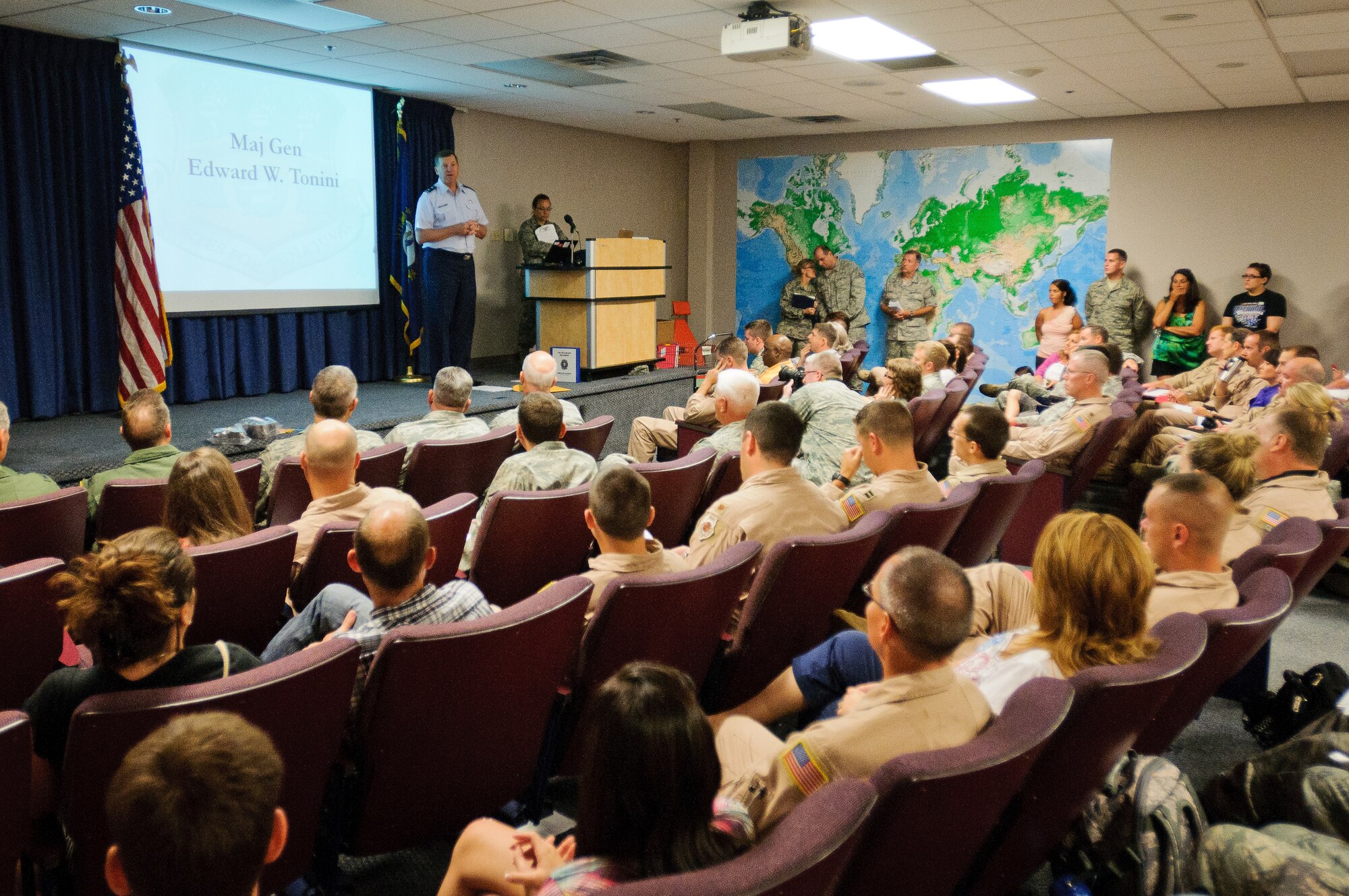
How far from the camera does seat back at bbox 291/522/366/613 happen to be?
8.86 feet

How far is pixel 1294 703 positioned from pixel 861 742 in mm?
2107

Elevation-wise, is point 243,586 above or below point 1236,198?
below

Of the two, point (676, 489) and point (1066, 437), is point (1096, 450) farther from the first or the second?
point (676, 489)

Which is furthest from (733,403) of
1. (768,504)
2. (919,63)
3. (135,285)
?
(135,285)

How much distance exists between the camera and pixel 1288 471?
11.9 ft

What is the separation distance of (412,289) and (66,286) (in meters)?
2.94

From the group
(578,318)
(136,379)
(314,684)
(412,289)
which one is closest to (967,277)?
(578,318)

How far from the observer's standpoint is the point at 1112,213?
33.3 feet

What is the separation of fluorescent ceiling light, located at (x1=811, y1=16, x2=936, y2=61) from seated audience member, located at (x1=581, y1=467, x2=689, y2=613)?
176 inches

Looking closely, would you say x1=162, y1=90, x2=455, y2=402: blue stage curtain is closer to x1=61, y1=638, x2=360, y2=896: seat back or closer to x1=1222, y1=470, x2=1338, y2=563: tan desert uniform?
x1=61, y1=638, x2=360, y2=896: seat back

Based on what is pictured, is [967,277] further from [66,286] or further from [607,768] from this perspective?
[607,768]

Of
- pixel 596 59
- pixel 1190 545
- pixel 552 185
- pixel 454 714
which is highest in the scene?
pixel 596 59

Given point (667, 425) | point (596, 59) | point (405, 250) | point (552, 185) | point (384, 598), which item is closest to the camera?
point (384, 598)

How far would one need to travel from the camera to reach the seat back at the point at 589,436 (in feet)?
15.0
